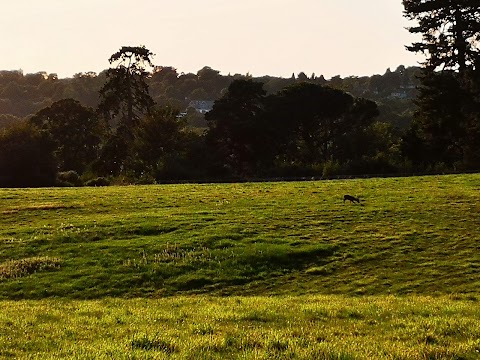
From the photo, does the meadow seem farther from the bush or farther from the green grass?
the bush

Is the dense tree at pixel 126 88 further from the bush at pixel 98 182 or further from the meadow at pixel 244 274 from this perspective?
the meadow at pixel 244 274

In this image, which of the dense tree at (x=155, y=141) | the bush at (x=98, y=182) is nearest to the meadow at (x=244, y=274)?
the bush at (x=98, y=182)

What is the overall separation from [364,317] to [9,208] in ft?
87.0

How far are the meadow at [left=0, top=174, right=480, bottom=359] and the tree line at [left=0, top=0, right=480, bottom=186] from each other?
24.8 meters

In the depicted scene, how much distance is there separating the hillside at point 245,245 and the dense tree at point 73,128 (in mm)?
55584

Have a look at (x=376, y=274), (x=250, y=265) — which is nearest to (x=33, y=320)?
(x=250, y=265)

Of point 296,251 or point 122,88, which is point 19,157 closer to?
point 122,88

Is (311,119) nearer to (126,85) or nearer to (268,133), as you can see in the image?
(268,133)

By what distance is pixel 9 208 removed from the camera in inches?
1267

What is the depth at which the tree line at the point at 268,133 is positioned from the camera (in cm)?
6072

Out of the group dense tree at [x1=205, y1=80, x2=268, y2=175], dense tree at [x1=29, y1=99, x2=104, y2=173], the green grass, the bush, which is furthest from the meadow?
dense tree at [x1=29, y1=99, x2=104, y2=173]

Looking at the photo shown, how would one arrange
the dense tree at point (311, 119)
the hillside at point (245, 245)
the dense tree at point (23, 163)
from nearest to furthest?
1. the hillside at point (245, 245)
2. the dense tree at point (23, 163)
3. the dense tree at point (311, 119)

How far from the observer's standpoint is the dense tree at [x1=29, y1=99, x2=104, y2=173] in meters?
88.3

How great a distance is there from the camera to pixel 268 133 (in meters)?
73.1
